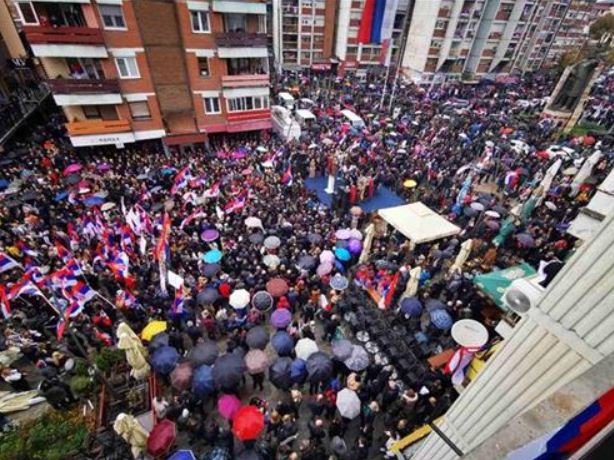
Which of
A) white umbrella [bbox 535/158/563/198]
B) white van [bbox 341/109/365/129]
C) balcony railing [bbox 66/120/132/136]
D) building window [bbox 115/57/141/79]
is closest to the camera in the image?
white umbrella [bbox 535/158/563/198]

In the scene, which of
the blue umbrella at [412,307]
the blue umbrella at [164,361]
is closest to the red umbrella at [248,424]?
the blue umbrella at [164,361]

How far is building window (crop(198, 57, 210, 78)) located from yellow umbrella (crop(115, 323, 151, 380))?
65.3ft

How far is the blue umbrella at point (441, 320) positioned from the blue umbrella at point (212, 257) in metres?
8.70

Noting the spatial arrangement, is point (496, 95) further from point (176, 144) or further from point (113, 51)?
point (113, 51)

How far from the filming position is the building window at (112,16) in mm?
19234

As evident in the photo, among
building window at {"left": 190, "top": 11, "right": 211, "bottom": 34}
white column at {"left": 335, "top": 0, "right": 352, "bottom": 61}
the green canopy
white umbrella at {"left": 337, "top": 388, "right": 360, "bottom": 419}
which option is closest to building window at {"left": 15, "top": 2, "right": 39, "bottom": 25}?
building window at {"left": 190, "top": 11, "right": 211, "bottom": 34}

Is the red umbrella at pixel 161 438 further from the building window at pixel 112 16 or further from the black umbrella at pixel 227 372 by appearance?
the building window at pixel 112 16

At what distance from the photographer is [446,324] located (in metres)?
11.0

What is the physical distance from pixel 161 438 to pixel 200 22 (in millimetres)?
23801

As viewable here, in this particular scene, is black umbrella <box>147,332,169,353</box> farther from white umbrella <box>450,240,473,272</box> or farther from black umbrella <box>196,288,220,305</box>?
white umbrella <box>450,240,473,272</box>

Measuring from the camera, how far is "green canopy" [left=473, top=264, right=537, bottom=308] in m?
11.4

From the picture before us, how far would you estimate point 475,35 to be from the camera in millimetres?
46938

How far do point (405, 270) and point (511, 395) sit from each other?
27.9 feet

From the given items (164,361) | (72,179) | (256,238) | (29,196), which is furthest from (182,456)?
(72,179)
